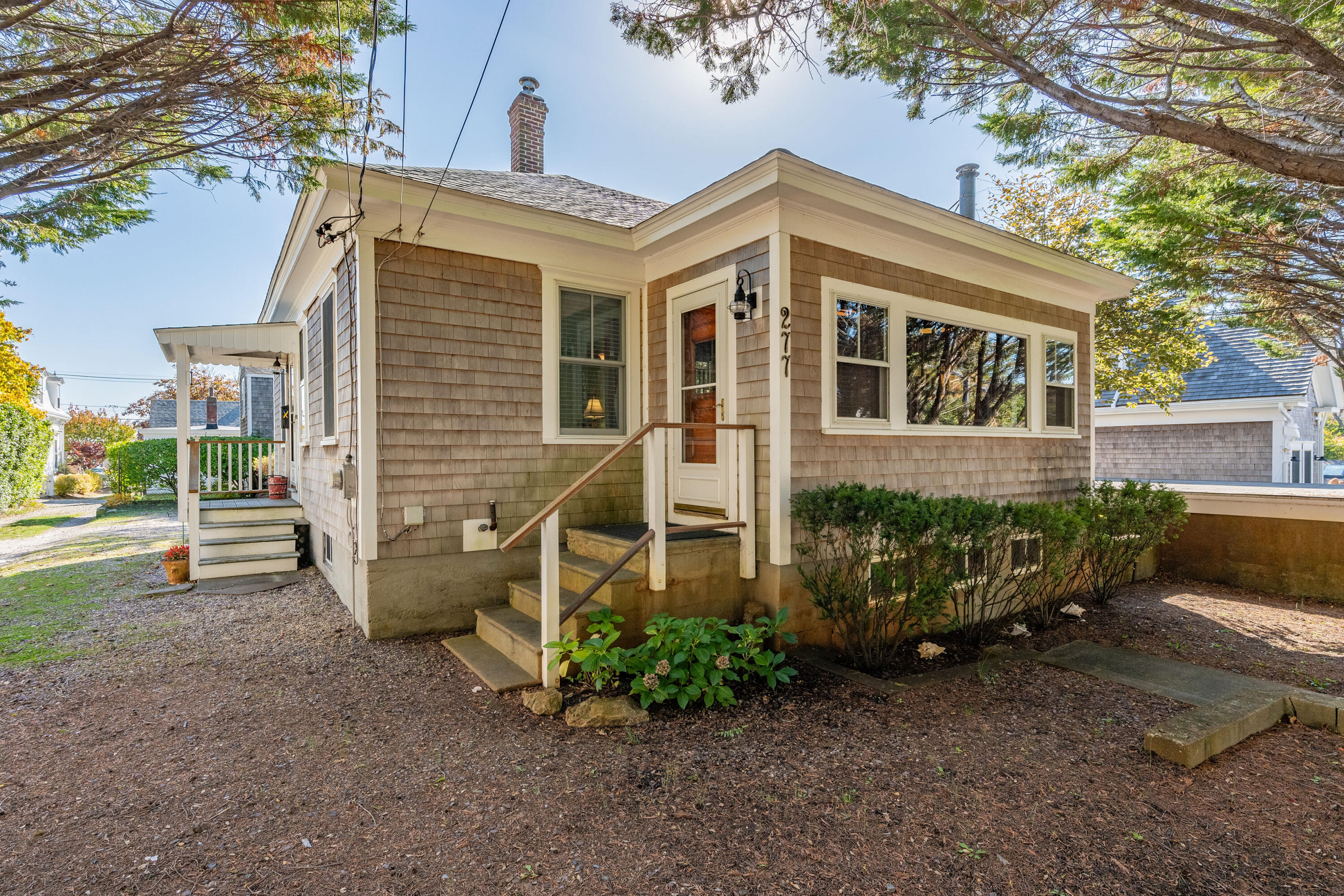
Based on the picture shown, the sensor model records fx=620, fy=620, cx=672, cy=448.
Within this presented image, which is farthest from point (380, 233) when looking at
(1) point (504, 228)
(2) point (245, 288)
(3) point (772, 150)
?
(2) point (245, 288)

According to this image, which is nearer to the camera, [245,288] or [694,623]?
[694,623]

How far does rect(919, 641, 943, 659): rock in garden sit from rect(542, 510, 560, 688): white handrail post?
9.13 feet

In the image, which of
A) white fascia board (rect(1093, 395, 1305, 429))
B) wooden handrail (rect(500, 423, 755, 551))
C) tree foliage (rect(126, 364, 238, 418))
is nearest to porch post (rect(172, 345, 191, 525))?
wooden handrail (rect(500, 423, 755, 551))

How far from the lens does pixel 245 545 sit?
22.5 ft

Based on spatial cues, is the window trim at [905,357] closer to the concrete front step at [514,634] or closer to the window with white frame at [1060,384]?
the window with white frame at [1060,384]

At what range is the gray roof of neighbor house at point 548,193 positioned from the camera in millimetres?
5555

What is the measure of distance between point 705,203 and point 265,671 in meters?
4.40

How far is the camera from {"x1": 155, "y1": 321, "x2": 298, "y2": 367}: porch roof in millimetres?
6871

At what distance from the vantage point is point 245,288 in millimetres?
39062

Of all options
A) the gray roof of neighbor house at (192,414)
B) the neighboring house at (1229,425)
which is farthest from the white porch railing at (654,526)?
the gray roof of neighbor house at (192,414)

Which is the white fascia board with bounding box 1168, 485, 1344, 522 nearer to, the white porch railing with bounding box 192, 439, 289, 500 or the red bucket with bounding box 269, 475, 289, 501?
the red bucket with bounding box 269, 475, 289, 501

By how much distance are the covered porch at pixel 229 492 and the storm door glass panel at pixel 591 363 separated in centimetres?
400

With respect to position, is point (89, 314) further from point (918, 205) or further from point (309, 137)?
point (918, 205)

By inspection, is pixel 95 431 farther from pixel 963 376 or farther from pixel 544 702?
pixel 963 376
